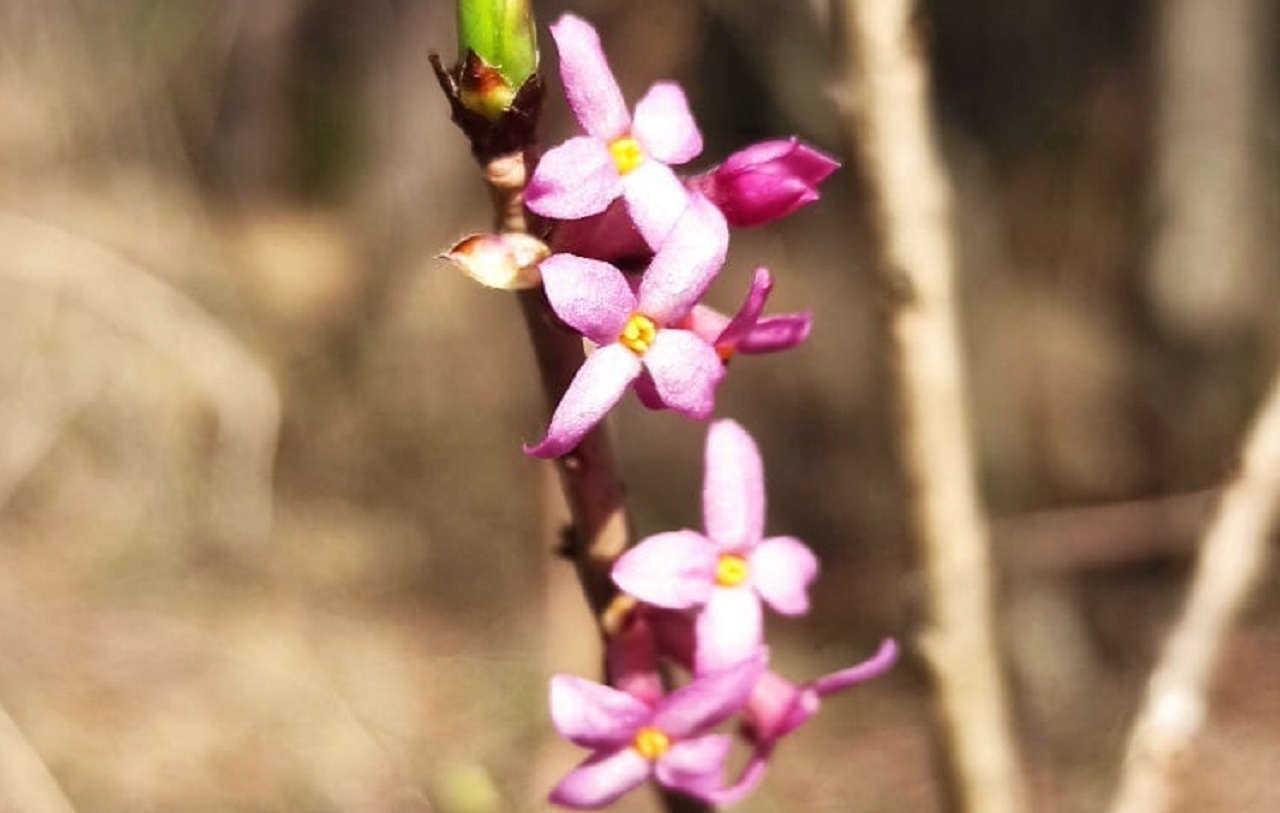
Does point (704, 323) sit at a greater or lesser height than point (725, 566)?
greater

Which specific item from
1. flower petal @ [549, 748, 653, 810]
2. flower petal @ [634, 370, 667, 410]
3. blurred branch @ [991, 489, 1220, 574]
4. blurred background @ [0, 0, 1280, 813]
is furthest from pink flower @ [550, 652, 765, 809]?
blurred branch @ [991, 489, 1220, 574]

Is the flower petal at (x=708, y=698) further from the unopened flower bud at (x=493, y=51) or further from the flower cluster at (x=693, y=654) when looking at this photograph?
the unopened flower bud at (x=493, y=51)

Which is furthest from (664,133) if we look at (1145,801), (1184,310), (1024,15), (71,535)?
(71,535)

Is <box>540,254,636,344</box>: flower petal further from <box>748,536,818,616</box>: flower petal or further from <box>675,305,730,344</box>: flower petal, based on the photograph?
<box>748,536,818,616</box>: flower petal

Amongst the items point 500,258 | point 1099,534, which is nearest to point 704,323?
point 500,258

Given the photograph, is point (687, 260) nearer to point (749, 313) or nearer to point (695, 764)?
point (749, 313)

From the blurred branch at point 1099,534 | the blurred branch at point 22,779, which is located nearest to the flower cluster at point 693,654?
the blurred branch at point 22,779
